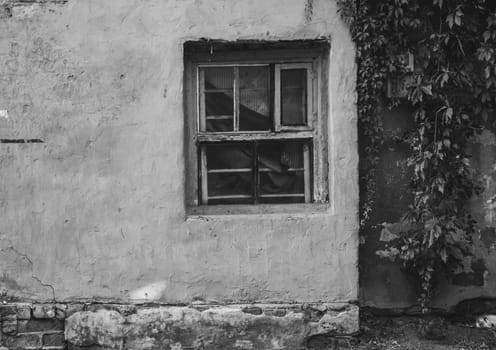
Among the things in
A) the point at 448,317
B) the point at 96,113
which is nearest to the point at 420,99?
the point at 448,317

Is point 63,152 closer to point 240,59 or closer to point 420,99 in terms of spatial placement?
point 240,59

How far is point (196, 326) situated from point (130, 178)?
1.25 metres

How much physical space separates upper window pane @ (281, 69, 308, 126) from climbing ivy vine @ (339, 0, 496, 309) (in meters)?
0.47

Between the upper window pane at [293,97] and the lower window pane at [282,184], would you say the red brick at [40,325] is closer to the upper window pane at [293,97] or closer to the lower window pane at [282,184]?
the lower window pane at [282,184]

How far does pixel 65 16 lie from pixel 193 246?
2.03 metres

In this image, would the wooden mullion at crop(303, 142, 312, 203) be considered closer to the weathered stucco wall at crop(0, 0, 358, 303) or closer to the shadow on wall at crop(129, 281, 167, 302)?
the weathered stucco wall at crop(0, 0, 358, 303)

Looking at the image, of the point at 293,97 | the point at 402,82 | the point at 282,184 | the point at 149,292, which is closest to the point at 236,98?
the point at 293,97

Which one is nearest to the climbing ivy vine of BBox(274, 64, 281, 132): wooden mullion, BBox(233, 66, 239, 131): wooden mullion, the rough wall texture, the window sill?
the rough wall texture

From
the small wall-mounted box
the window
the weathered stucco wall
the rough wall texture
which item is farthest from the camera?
the rough wall texture

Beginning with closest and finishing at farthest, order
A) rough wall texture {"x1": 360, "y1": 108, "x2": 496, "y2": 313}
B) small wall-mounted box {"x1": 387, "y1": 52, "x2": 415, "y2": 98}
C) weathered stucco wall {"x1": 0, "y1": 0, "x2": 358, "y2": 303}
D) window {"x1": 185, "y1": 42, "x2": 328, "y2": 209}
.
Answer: weathered stucco wall {"x1": 0, "y1": 0, "x2": 358, "y2": 303} → small wall-mounted box {"x1": 387, "y1": 52, "x2": 415, "y2": 98} → window {"x1": 185, "y1": 42, "x2": 328, "y2": 209} → rough wall texture {"x1": 360, "y1": 108, "x2": 496, "y2": 313}

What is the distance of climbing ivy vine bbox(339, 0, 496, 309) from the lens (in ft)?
15.4

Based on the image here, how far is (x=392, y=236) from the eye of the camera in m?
5.03

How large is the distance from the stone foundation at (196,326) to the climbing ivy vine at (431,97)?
834 mm

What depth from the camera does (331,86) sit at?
185 inches
